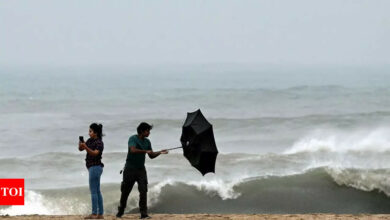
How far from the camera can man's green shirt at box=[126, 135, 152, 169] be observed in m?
9.30

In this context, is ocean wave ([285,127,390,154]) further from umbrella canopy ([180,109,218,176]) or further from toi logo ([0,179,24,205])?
umbrella canopy ([180,109,218,176])

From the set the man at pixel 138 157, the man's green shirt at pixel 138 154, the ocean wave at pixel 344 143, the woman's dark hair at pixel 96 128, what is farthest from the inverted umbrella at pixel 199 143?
the ocean wave at pixel 344 143

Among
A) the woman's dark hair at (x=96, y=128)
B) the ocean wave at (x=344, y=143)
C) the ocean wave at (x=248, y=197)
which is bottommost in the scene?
the ocean wave at (x=248, y=197)

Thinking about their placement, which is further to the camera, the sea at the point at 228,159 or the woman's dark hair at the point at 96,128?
the sea at the point at 228,159

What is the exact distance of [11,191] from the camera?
683 inches

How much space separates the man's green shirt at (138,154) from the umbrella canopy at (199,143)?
536 mm

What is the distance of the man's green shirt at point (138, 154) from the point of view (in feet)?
30.5

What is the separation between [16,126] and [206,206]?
2108 cm

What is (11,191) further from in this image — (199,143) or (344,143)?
(344,143)

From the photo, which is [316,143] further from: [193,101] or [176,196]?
[193,101]

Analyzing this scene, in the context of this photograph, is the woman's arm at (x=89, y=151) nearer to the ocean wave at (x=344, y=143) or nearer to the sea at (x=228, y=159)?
the sea at (x=228, y=159)

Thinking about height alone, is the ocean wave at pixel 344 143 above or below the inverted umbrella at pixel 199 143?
above

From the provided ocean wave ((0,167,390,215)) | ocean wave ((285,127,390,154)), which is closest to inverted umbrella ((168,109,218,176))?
ocean wave ((0,167,390,215))

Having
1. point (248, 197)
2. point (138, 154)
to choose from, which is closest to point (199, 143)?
point (138, 154)
